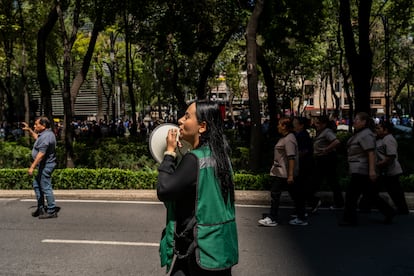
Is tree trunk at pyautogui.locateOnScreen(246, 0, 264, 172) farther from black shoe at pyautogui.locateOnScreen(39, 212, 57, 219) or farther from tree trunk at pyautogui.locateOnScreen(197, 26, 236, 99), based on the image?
tree trunk at pyautogui.locateOnScreen(197, 26, 236, 99)

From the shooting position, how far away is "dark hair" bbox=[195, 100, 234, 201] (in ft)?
9.64

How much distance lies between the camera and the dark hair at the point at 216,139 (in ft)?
9.64

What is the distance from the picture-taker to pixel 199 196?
113 inches

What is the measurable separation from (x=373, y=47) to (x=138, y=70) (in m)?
19.3

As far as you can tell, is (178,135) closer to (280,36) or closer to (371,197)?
(371,197)

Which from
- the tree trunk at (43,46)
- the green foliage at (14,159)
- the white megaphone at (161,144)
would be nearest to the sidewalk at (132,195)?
the green foliage at (14,159)

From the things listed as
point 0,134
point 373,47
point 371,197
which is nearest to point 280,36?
point 371,197

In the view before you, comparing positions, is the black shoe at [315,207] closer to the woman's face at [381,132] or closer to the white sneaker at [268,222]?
the white sneaker at [268,222]

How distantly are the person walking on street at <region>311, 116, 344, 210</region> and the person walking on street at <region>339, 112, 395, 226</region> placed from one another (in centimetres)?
121

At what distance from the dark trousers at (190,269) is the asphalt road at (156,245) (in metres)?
2.40

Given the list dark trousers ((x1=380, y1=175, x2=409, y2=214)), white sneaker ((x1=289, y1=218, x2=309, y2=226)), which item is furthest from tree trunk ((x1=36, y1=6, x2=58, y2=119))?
dark trousers ((x1=380, y1=175, x2=409, y2=214))

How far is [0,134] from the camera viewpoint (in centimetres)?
3078

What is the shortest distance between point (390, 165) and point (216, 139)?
599 cm

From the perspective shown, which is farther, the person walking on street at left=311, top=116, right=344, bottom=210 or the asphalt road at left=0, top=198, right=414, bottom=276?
the person walking on street at left=311, top=116, right=344, bottom=210
